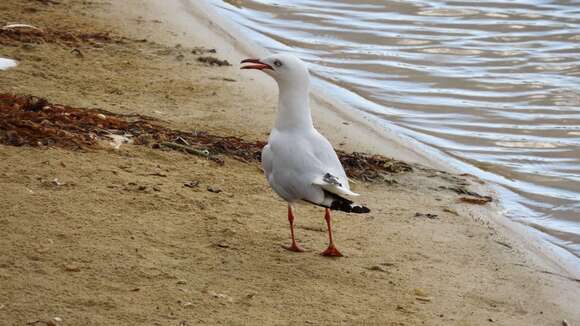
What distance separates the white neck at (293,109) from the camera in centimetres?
604

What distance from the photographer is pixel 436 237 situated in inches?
254

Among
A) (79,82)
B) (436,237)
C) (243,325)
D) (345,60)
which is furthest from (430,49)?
(243,325)

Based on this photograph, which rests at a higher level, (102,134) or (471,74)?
(102,134)

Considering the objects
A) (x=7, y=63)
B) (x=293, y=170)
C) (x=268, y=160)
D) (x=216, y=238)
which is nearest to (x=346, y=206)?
(x=293, y=170)

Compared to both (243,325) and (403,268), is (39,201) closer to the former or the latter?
(243,325)

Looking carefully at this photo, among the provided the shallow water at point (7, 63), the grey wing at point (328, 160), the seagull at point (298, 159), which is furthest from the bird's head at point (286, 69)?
the shallow water at point (7, 63)

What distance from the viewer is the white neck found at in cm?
604

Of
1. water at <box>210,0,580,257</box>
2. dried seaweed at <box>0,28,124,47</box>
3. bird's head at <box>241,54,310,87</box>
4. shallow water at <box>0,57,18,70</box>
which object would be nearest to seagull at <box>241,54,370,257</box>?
bird's head at <box>241,54,310,87</box>

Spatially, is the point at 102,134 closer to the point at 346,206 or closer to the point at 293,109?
the point at 293,109

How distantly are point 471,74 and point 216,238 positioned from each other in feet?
22.1

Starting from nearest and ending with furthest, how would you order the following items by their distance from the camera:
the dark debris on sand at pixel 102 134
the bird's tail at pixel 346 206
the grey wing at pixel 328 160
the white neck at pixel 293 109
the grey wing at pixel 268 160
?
1. the bird's tail at pixel 346 206
2. the grey wing at pixel 328 160
3. the grey wing at pixel 268 160
4. the white neck at pixel 293 109
5. the dark debris on sand at pixel 102 134

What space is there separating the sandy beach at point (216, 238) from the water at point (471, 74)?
0.76 metres

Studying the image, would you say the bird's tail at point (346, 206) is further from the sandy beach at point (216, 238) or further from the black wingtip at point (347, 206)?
the sandy beach at point (216, 238)

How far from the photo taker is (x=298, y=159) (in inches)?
225
